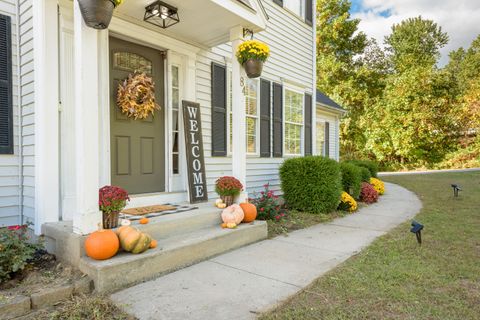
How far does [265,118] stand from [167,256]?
4.20 metres

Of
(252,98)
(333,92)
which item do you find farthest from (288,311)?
(333,92)

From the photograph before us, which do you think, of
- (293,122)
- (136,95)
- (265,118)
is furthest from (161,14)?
(293,122)

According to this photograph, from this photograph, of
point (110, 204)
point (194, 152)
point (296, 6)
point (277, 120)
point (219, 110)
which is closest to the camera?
point (110, 204)

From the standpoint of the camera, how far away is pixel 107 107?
380cm

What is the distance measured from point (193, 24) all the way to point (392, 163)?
19136 mm

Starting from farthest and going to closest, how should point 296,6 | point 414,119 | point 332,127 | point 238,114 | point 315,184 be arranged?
1. point 414,119
2. point 332,127
3. point 296,6
4. point 315,184
5. point 238,114

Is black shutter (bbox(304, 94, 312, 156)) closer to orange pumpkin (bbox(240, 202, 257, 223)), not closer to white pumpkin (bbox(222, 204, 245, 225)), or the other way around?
orange pumpkin (bbox(240, 202, 257, 223))

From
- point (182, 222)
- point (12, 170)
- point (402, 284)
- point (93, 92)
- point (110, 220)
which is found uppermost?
point (93, 92)

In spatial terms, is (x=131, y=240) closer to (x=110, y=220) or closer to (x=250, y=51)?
(x=110, y=220)

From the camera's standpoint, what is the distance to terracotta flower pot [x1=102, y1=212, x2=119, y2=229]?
2.94m

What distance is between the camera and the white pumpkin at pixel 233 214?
387 centimetres

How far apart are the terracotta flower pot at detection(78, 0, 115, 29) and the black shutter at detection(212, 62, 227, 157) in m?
2.74

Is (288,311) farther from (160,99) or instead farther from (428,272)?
(160,99)

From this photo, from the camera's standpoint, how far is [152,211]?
154 inches
